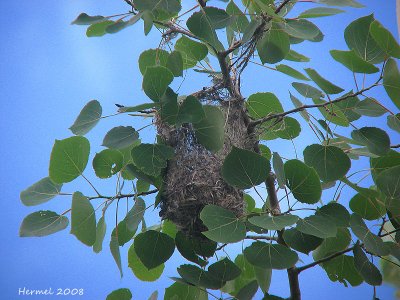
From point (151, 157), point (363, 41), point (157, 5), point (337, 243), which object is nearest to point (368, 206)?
point (337, 243)

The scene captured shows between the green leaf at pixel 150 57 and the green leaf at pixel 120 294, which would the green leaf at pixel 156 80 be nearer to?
the green leaf at pixel 150 57

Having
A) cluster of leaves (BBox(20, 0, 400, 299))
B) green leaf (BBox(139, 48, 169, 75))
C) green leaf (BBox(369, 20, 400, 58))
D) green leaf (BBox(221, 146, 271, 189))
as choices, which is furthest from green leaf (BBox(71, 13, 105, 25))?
green leaf (BBox(369, 20, 400, 58))

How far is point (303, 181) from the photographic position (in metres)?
0.73

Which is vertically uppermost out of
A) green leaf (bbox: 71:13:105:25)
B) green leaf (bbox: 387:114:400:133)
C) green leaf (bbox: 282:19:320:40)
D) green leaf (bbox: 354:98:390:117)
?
green leaf (bbox: 71:13:105:25)

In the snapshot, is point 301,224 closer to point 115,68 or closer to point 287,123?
point 287,123

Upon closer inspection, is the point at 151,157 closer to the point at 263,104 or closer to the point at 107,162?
the point at 107,162

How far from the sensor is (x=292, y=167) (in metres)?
0.74

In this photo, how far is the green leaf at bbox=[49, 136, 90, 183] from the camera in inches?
31.5

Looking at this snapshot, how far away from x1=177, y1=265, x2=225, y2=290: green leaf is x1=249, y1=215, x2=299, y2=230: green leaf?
0.21 m

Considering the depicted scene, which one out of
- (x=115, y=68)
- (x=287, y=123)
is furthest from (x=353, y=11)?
(x=287, y=123)

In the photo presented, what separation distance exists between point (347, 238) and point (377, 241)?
0.14m

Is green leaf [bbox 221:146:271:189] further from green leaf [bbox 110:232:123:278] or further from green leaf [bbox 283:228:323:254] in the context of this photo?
green leaf [bbox 110:232:123:278]

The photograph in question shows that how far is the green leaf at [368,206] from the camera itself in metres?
0.86

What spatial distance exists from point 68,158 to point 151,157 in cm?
15
